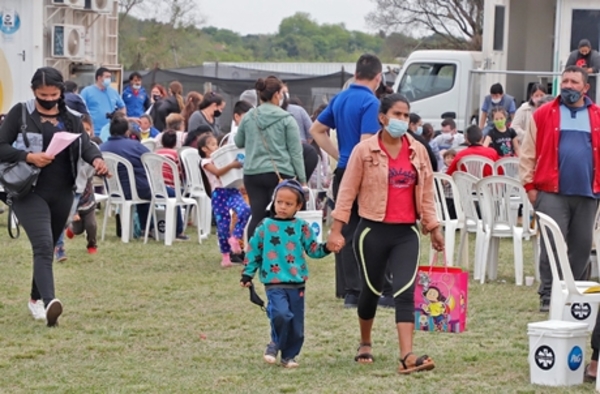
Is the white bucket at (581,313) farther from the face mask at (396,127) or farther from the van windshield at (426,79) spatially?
the van windshield at (426,79)

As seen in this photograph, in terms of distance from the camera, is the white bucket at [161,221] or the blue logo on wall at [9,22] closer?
the white bucket at [161,221]

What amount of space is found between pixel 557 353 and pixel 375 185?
54.8 inches

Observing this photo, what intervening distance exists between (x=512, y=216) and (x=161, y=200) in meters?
4.72

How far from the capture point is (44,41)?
72.9 ft

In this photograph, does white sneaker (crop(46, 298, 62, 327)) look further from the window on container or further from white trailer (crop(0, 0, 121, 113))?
white trailer (crop(0, 0, 121, 113))

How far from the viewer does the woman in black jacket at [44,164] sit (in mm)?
8383

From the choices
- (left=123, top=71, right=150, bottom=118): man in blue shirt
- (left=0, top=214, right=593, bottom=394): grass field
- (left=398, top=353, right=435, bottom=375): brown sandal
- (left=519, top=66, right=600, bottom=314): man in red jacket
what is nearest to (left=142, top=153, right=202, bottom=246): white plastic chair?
(left=0, top=214, right=593, bottom=394): grass field

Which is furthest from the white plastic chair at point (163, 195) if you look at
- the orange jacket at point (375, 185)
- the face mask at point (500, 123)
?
the orange jacket at point (375, 185)

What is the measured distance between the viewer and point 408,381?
664 cm

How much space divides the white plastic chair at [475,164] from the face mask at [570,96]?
16.3ft

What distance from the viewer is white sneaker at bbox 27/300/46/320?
28.9 feet

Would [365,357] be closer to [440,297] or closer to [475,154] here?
[440,297]

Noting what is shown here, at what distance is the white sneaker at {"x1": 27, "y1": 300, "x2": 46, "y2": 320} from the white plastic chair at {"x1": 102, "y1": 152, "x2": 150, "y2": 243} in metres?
5.34

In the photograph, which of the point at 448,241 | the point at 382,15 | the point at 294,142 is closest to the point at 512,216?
the point at 448,241
